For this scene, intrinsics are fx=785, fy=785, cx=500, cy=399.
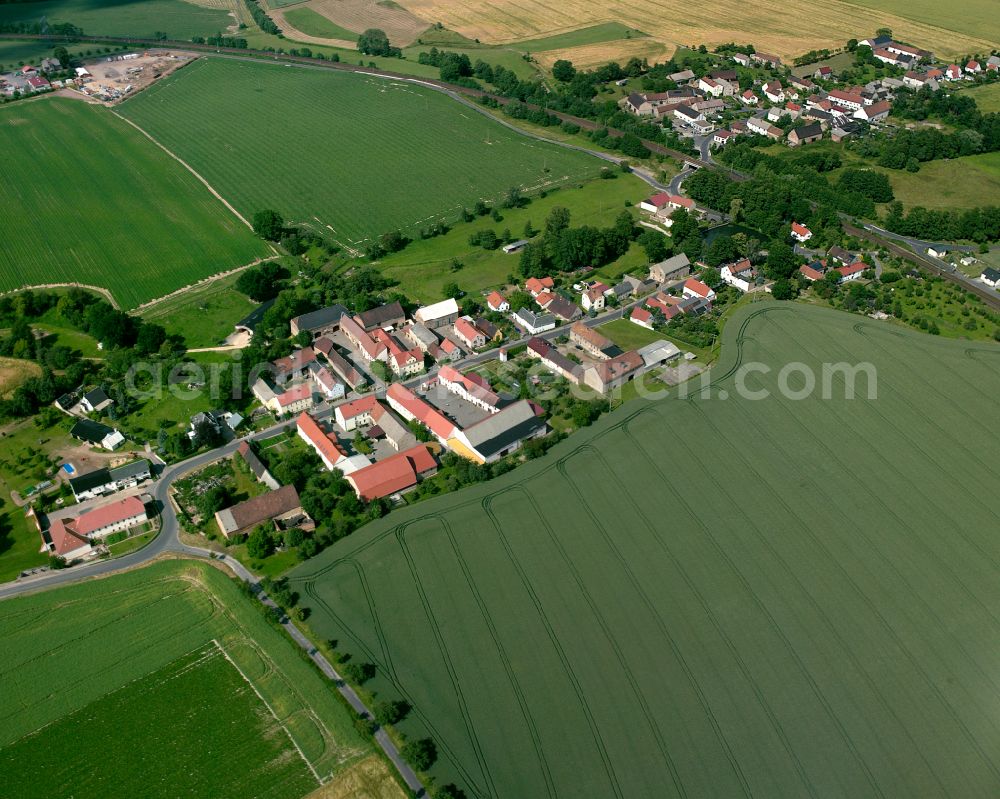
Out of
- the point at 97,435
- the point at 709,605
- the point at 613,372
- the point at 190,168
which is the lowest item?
the point at 709,605

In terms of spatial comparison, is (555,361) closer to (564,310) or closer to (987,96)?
(564,310)

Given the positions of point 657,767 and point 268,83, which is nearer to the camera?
point 657,767

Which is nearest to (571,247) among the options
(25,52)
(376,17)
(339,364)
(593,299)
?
(593,299)

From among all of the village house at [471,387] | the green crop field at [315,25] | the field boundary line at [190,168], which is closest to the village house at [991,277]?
the village house at [471,387]

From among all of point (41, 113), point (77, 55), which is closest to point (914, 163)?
point (41, 113)

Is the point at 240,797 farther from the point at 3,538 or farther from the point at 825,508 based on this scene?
the point at 825,508

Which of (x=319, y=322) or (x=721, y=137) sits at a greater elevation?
(x=721, y=137)

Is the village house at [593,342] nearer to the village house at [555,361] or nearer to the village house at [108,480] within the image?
the village house at [555,361]
